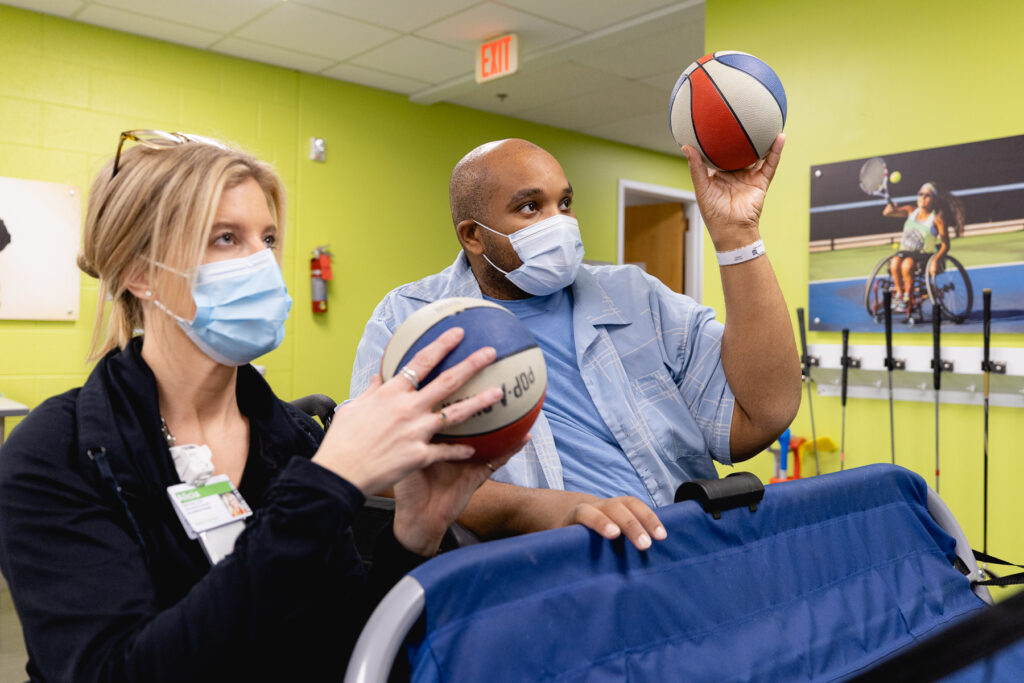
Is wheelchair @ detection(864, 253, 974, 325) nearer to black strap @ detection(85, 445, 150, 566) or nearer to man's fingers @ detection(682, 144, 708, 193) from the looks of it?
man's fingers @ detection(682, 144, 708, 193)

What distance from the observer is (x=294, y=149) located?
16.6 ft

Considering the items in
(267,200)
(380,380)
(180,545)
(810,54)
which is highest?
(810,54)

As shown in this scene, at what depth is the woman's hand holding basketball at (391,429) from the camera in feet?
2.77

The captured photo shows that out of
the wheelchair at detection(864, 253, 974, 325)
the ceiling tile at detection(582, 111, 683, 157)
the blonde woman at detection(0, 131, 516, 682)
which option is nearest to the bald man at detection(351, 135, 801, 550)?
the blonde woman at detection(0, 131, 516, 682)

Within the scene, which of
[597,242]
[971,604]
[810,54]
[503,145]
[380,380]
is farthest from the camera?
[597,242]

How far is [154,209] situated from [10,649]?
244 centimetres

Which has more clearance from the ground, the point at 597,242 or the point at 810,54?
the point at 810,54

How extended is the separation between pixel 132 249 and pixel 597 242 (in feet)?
19.0

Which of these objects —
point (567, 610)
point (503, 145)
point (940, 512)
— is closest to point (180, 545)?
point (567, 610)

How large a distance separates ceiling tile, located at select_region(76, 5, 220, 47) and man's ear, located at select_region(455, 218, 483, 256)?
337cm

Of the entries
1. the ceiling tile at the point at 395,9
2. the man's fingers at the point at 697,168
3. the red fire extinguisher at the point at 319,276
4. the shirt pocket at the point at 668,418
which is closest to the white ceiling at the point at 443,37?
the ceiling tile at the point at 395,9

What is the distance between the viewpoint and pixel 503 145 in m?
1.67

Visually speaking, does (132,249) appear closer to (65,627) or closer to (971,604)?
(65,627)

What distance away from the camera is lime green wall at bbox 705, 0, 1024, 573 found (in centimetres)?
297
